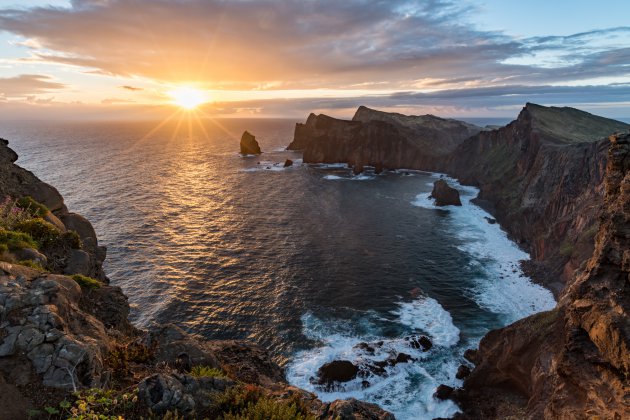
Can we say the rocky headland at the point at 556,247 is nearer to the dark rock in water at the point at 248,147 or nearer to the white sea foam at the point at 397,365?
the white sea foam at the point at 397,365

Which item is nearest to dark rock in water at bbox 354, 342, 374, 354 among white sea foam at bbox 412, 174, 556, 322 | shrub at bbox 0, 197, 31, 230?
white sea foam at bbox 412, 174, 556, 322

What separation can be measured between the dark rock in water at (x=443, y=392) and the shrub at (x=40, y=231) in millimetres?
32623

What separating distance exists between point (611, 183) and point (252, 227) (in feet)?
195

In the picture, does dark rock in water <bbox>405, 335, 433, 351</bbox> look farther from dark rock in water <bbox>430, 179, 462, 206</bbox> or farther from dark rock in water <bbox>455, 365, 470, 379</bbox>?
dark rock in water <bbox>430, 179, 462, 206</bbox>

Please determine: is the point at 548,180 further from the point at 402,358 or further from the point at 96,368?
the point at 96,368

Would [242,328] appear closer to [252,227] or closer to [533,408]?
[533,408]

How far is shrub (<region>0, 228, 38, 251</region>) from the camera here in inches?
710

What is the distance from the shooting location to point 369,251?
62.5m

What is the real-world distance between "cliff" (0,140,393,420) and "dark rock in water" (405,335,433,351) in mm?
23800

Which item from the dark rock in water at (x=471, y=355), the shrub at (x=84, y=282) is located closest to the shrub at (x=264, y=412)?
the shrub at (x=84, y=282)

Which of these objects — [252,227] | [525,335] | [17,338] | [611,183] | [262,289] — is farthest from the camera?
[252,227]

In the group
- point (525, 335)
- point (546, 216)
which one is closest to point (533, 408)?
point (525, 335)

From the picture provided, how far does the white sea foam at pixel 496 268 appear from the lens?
1847 inches

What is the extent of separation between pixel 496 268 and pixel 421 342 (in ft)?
85.2
